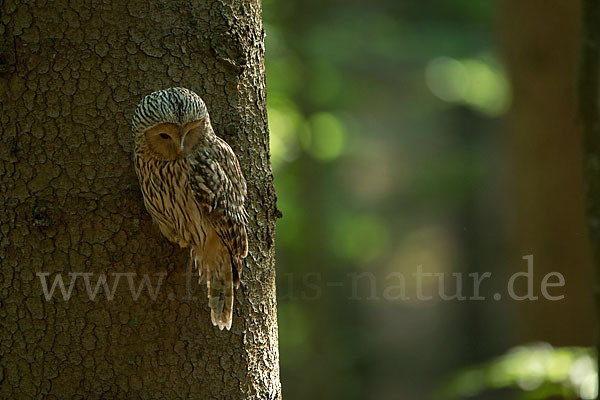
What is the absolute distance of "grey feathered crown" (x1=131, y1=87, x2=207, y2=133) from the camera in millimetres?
2785

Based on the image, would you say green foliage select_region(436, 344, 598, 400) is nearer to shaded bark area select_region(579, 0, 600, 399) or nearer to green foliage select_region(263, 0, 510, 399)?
shaded bark area select_region(579, 0, 600, 399)

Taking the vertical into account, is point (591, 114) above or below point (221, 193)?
above

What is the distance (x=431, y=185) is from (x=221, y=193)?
15071 mm

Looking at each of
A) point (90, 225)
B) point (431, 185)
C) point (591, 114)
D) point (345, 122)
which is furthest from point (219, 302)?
point (431, 185)

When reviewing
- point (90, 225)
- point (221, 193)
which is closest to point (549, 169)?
point (221, 193)

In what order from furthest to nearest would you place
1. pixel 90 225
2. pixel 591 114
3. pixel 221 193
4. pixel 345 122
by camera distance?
pixel 345 122 < pixel 591 114 < pixel 221 193 < pixel 90 225

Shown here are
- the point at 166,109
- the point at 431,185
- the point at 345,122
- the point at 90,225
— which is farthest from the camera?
the point at 431,185

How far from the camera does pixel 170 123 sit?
2828 mm

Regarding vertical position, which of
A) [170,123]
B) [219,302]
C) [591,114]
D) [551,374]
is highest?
[591,114]

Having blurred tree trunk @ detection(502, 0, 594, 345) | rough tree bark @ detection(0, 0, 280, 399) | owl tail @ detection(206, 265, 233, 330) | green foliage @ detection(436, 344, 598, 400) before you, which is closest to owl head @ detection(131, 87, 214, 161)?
rough tree bark @ detection(0, 0, 280, 399)

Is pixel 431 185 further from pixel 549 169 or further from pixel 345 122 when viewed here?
pixel 549 169

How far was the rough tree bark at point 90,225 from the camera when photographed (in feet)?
9.37

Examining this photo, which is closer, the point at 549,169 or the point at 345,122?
the point at 549,169

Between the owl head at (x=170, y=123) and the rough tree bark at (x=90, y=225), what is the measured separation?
12 centimetres
